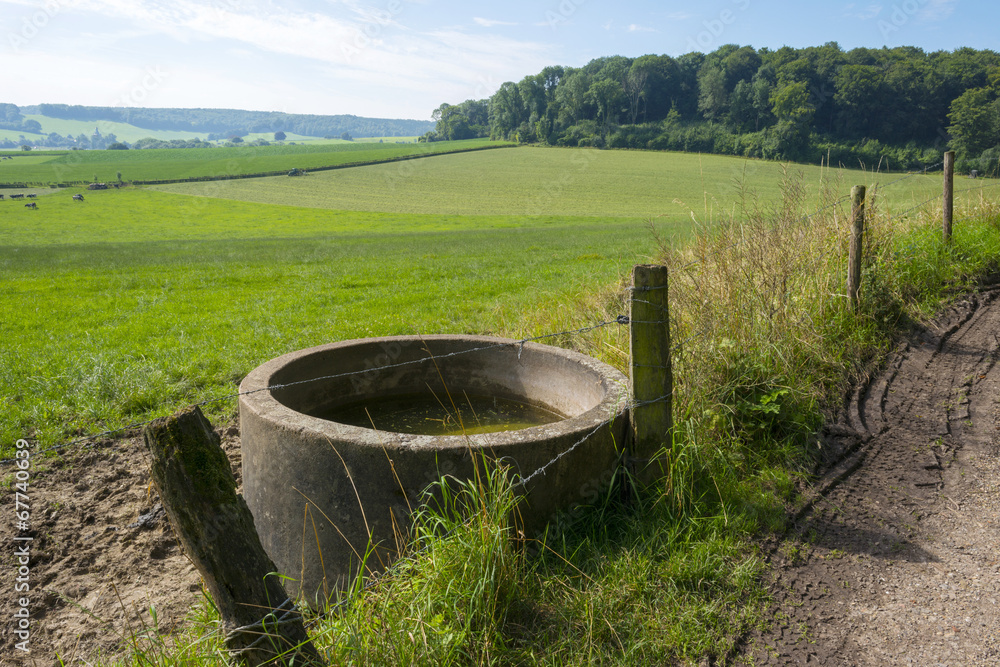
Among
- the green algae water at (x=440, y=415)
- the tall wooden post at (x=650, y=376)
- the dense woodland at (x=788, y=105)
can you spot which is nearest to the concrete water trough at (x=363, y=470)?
the tall wooden post at (x=650, y=376)

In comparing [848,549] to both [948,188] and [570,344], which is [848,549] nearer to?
[570,344]

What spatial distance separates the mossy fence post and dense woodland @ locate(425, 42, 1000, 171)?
38.8 m

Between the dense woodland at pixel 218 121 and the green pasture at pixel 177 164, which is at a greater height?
the dense woodland at pixel 218 121

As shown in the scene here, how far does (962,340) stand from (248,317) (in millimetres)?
9604

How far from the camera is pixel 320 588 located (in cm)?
366

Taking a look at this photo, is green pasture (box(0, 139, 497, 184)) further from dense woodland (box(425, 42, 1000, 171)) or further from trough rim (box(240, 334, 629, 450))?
trough rim (box(240, 334, 629, 450))

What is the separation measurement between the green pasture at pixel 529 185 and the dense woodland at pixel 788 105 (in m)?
3.28

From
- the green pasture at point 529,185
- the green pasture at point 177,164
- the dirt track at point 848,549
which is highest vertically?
the green pasture at point 177,164

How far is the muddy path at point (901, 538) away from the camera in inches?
121

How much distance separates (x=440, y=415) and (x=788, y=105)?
5142 centimetres

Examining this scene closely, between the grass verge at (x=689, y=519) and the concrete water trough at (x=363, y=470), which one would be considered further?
the concrete water trough at (x=363, y=470)

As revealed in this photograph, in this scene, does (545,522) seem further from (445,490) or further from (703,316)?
(703,316)

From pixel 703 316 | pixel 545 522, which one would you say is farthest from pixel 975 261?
pixel 545 522

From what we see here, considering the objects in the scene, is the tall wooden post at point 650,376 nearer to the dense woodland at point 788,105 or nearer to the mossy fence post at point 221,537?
the mossy fence post at point 221,537
